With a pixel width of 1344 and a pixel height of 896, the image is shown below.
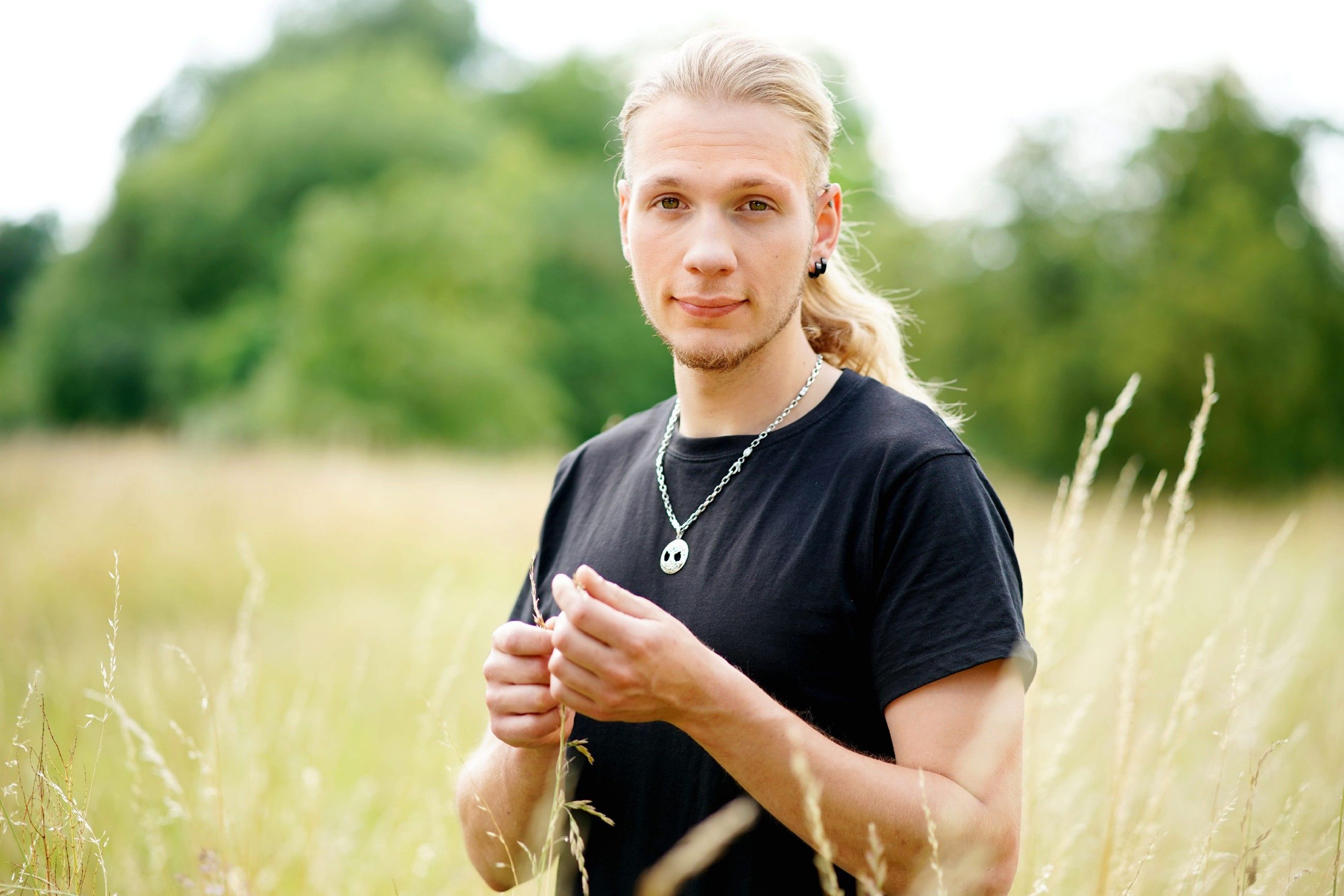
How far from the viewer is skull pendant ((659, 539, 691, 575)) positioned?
1.66 meters

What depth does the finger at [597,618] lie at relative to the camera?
1.27 meters

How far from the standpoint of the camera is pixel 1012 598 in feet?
→ 4.58

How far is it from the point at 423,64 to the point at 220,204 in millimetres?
9353

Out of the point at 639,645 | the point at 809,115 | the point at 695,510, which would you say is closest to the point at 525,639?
the point at 639,645

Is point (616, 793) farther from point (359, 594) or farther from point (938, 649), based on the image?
point (359, 594)

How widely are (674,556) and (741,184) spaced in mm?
650

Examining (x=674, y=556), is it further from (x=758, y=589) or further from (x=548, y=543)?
(x=548, y=543)

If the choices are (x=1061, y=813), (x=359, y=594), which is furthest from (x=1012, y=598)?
(x=359, y=594)

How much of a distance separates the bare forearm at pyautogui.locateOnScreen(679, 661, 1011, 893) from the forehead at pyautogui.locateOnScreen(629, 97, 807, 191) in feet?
2.79

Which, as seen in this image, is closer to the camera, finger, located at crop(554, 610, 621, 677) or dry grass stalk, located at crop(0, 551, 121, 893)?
finger, located at crop(554, 610, 621, 677)

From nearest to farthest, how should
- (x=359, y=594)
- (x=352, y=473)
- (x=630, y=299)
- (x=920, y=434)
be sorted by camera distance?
(x=920, y=434)
(x=359, y=594)
(x=352, y=473)
(x=630, y=299)

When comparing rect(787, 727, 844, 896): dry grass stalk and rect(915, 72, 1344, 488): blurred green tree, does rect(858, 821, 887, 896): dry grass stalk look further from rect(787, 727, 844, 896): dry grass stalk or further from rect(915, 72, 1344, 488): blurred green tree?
rect(915, 72, 1344, 488): blurred green tree

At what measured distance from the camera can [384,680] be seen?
5.15 meters

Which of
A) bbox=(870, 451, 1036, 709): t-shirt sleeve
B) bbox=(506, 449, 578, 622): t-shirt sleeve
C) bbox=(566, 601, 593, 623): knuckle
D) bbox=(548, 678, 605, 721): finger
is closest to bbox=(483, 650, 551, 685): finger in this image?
bbox=(548, 678, 605, 721): finger
